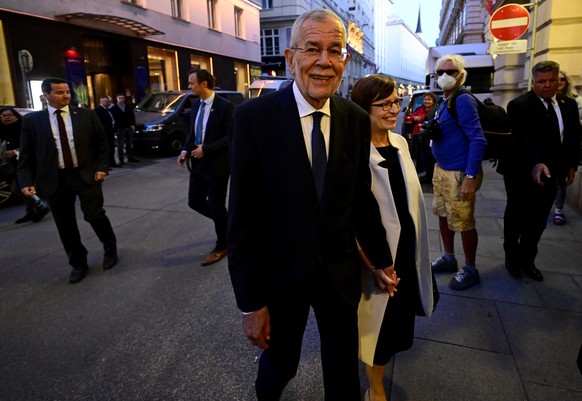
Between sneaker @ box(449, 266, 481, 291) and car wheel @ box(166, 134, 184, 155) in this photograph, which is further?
car wheel @ box(166, 134, 184, 155)

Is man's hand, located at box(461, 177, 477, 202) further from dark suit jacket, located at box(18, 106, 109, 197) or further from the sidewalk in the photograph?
dark suit jacket, located at box(18, 106, 109, 197)

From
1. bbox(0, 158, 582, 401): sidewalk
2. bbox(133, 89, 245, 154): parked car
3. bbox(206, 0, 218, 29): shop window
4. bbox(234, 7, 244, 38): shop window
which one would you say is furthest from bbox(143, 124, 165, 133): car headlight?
bbox(234, 7, 244, 38): shop window

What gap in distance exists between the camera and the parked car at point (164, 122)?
12.7 m

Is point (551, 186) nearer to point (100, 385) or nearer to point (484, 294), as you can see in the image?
point (484, 294)

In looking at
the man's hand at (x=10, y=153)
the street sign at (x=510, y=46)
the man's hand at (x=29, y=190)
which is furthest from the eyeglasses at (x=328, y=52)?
the street sign at (x=510, y=46)

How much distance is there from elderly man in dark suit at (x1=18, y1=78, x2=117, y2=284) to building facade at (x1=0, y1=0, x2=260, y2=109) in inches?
448

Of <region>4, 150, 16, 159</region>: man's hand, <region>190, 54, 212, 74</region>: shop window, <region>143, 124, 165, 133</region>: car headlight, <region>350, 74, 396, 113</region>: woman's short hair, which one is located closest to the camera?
<region>350, 74, 396, 113</region>: woman's short hair

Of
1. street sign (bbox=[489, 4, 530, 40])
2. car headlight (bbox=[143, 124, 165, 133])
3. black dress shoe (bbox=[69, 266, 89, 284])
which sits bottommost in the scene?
black dress shoe (bbox=[69, 266, 89, 284])

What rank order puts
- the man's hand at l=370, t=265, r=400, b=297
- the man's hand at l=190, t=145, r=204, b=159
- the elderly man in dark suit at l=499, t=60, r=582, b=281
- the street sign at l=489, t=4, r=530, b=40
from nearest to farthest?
the man's hand at l=370, t=265, r=400, b=297
the elderly man in dark suit at l=499, t=60, r=582, b=281
the man's hand at l=190, t=145, r=204, b=159
the street sign at l=489, t=4, r=530, b=40

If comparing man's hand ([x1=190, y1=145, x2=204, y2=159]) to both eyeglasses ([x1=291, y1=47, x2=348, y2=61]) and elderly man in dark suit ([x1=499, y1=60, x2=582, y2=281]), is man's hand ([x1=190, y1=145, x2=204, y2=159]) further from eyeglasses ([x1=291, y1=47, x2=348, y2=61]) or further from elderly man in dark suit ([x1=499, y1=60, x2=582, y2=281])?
elderly man in dark suit ([x1=499, y1=60, x2=582, y2=281])

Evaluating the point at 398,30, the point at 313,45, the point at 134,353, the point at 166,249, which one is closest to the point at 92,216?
the point at 166,249

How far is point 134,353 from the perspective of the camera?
294 centimetres

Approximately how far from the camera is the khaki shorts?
350 cm

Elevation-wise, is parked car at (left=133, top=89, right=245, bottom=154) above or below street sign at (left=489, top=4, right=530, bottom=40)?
below
